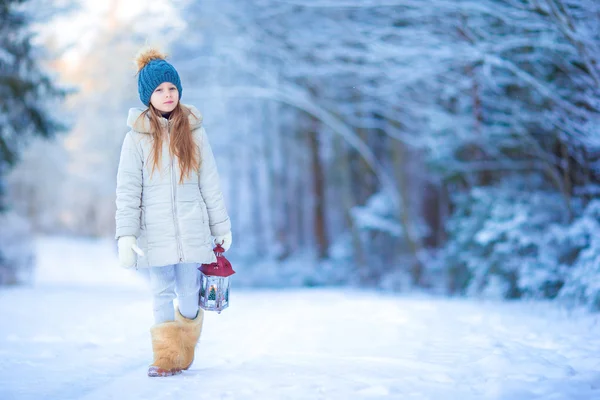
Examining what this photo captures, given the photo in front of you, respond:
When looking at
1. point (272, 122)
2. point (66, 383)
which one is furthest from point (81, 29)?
point (66, 383)

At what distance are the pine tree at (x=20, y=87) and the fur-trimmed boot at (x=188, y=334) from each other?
27.5ft

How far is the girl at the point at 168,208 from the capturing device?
3664mm

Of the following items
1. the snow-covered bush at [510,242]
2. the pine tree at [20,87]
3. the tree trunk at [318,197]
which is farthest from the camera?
the tree trunk at [318,197]

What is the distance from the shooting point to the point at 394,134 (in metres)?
12.4

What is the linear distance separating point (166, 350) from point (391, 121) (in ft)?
35.5

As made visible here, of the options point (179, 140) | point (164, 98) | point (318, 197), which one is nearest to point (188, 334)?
point (179, 140)

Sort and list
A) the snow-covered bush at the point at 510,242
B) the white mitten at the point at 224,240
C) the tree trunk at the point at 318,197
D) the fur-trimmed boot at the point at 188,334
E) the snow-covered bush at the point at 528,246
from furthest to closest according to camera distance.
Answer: the tree trunk at the point at 318,197 < the snow-covered bush at the point at 510,242 < the snow-covered bush at the point at 528,246 < the white mitten at the point at 224,240 < the fur-trimmed boot at the point at 188,334

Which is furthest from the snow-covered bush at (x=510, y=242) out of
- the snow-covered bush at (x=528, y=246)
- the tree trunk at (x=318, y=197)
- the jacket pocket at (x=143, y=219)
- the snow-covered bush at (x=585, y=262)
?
the tree trunk at (x=318, y=197)

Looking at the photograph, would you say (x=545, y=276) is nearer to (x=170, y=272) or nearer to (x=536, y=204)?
(x=536, y=204)

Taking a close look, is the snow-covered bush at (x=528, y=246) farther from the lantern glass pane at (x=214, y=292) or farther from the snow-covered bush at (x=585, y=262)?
the lantern glass pane at (x=214, y=292)

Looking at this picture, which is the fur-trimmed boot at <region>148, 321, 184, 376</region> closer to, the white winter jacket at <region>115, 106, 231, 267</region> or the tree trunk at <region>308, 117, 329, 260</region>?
the white winter jacket at <region>115, 106, 231, 267</region>

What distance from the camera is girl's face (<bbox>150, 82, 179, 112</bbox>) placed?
3816mm

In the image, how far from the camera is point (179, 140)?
3.77 m

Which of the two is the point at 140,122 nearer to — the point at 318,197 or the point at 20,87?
the point at 20,87
